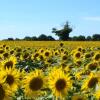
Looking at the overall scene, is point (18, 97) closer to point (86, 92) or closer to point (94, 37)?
point (86, 92)

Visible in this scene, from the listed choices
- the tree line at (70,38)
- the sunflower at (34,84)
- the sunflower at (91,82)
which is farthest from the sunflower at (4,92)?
the tree line at (70,38)

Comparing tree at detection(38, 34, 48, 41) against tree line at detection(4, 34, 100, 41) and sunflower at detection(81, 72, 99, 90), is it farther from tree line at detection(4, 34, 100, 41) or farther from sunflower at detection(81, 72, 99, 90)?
sunflower at detection(81, 72, 99, 90)

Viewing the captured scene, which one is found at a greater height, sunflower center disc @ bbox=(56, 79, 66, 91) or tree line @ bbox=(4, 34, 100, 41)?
sunflower center disc @ bbox=(56, 79, 66, 91)

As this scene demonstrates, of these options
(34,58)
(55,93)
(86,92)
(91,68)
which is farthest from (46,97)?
(34,58)

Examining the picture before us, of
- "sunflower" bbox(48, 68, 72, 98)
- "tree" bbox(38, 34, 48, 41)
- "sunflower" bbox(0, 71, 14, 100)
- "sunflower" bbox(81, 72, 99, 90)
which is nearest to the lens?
"sunflower" bbox(0, 71, 14, 100)

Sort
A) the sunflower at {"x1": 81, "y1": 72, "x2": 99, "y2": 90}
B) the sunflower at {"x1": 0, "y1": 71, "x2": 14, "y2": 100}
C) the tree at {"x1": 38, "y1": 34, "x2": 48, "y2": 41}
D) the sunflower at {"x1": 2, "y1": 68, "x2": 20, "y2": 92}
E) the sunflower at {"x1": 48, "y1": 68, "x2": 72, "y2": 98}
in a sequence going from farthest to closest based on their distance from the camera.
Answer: the tree at {"x1": 38, "y1": 34, "x2": 48, "y2": 41}, the sunflower at {"x1": 81, "y1": 72, "x2": 99, "y2": 90}, the sunflower at {"x1": 2, "y1": 68, "x2": 20, "y2": 92}, the sunflower at {"x1": 48, "y1": 68, "x2": 72, "y2": 98}, the sunflower at {"x1": 0, "y1": 71, "x2": 14, "y2": 100}

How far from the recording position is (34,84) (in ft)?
18.4

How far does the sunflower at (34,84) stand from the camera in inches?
215

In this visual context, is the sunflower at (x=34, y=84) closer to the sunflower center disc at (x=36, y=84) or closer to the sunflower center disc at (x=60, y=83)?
the sunflower center disc at (x=36, y=84)

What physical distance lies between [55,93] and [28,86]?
384mm

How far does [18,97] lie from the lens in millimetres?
5516

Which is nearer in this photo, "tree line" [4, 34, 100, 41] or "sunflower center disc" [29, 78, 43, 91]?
"sunflower center disc" [29, 78, 43, 91]

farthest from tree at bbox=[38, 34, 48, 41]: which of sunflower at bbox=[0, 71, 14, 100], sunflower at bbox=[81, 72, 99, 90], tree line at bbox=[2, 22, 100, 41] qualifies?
sunflower at bbox=[0, 71, 14, 100]

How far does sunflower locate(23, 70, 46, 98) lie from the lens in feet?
17.9
